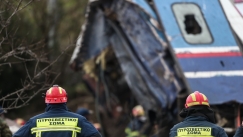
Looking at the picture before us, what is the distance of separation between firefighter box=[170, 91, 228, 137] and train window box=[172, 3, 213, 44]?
5503 mm

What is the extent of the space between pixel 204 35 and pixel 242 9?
903 millimetres

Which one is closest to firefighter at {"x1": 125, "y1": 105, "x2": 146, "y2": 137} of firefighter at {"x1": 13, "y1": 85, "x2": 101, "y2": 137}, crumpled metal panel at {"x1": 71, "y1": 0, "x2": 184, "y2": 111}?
crumpled metal panel at {"x1": 71, "y1": 0, "x2": 184, "y2": 111}

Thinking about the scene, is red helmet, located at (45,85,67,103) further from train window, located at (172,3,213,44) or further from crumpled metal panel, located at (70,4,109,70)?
crumpled metal panel, located at (70,4,109,70)

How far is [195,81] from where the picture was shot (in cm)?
1403

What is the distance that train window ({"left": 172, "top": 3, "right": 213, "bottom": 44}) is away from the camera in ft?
48.3

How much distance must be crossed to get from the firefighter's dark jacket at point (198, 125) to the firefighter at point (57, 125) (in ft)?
3.18

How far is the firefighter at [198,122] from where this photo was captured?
8859mm

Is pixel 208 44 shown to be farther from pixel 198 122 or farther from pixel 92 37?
pixel 198 122

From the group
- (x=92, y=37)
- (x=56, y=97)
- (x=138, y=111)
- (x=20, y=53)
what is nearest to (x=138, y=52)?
(x=92, y=37)

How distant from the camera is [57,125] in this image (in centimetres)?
887

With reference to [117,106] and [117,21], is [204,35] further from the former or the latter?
[117,106]

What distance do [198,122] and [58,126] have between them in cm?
160

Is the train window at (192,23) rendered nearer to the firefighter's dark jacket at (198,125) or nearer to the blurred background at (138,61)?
the blurred background at (138,61)

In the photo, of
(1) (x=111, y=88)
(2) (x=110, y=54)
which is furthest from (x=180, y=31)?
(1) (x=111, y=88)
